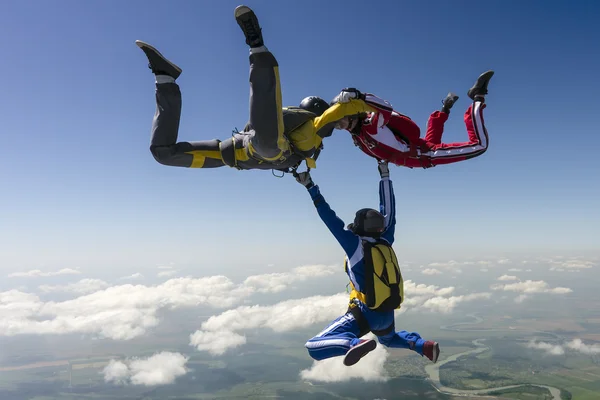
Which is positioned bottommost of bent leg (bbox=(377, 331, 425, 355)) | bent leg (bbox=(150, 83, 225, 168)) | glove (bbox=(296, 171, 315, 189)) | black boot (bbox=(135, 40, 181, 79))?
bent leg (bbox=(377, 331, 425, 355))

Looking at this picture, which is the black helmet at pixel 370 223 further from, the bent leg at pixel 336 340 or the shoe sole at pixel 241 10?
the shoe sole at pixel 241 10

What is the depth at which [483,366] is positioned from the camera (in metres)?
125

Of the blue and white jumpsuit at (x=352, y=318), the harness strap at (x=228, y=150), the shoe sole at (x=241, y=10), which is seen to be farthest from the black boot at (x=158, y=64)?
the blue and white jumpsuit at (x=352, y=318)

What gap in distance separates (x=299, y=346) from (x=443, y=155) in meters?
205

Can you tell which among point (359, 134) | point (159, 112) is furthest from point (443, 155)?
point (159, 112)

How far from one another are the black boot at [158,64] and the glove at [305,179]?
173 cm

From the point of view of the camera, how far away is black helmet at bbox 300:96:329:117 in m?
4.09

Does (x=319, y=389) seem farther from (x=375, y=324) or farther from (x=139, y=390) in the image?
(x=375, y=324)

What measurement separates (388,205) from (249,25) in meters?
2.77

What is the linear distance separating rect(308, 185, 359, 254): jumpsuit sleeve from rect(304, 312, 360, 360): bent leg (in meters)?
0.83

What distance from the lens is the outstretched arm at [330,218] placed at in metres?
4.21

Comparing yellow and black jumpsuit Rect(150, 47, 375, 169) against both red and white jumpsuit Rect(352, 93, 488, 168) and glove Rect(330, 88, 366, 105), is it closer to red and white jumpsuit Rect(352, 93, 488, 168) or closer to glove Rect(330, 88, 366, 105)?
glove Rect(330, 88, 366, 105)

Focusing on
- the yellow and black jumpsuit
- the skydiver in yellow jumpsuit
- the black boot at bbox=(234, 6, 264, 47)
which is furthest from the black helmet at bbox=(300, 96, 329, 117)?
the black boot at bbox=(234, 6, 264, 47)

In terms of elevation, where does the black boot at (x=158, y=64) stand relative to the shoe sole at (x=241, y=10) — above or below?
above
